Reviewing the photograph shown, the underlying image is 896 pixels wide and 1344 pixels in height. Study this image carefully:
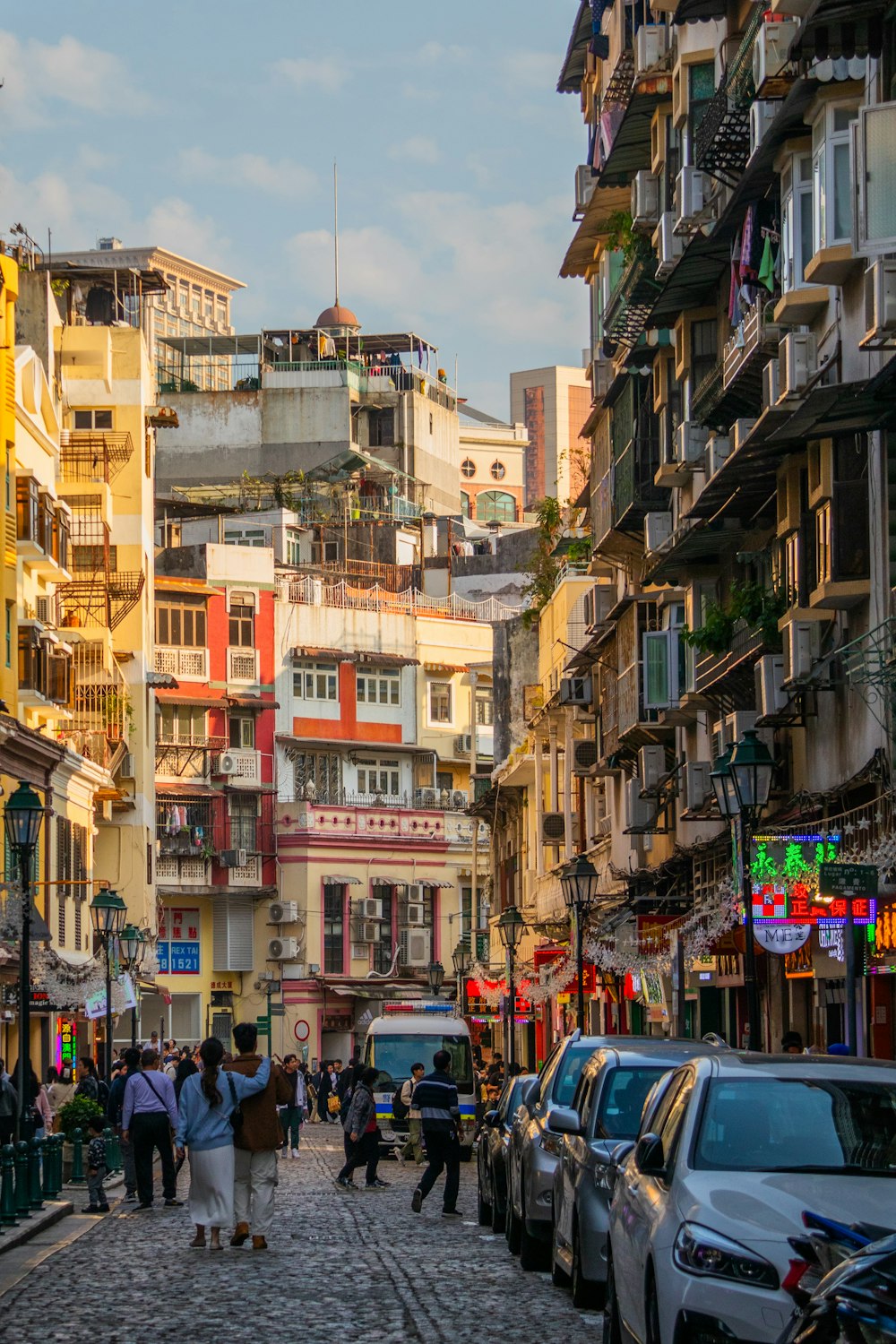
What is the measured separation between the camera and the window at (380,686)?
7894 centimetres

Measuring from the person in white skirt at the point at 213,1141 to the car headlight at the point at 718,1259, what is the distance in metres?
10.1

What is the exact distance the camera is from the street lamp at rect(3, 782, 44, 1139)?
23969 millimetres

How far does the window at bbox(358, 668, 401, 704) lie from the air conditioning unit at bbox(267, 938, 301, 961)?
28.1 feet

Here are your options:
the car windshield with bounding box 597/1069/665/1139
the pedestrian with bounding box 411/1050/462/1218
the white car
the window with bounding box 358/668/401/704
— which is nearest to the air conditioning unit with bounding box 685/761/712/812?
the pedestrian with bounding box 411/1050/462/1218

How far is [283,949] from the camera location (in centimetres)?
7512

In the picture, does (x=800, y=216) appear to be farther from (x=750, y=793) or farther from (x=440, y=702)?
(x=440, y=702)

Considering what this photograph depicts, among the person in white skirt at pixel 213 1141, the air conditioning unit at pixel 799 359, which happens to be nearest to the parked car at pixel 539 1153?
the person in white skirt at pixel 213 1141

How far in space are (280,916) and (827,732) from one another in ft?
166

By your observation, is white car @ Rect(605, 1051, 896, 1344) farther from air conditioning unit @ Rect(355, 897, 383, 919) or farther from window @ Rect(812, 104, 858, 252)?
air conditioning unit @ Rect(355, 897, 383, 919)

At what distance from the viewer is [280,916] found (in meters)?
75.3

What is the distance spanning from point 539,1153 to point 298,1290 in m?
2.21

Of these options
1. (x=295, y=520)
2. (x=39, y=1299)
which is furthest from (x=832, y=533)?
(x=295, y=520)

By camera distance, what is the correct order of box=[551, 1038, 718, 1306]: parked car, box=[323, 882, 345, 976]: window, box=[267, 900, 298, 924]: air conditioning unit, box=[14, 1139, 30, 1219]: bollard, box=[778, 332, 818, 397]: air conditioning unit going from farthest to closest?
box=[323, 882, 345, 976]: window < box=[267, 900, 298, 924]: air conditioning unit < box=[778, 332, 818, 397]: air conditioning unit < box=[14, 1139, 30, 1219]: bollard < box=[551, 1038, 718, 1306]: parked car

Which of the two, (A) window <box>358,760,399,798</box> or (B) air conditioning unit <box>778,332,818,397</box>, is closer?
(B) air conditioning unit <box>778,332,818,397</box>
